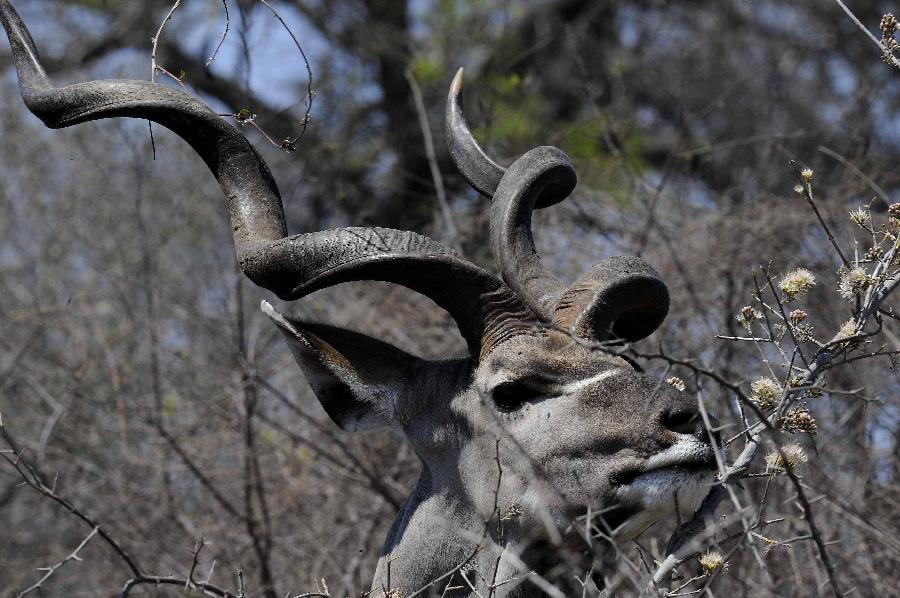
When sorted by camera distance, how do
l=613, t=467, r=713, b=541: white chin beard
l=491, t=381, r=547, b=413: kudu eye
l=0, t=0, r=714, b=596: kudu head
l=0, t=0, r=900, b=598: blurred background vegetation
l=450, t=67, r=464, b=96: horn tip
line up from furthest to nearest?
l=0, t=0, r=900, b=598: blurred background vegetation → l=450, t=67, r=464, b=96: horn tip → l=491, t=381, r=547, b=413: kudu eye → l=0, t=0, r=714, b=596: kudu head → l=613, t=467, r=713, b=541: white chin beard

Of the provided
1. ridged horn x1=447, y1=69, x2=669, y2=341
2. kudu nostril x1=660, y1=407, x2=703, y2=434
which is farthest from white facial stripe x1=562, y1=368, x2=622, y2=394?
kudu nostril x1=660, y1=407, x2=703, y2=434

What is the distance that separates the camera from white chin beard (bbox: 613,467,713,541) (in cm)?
369

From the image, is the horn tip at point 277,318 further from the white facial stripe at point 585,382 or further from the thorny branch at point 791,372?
the thorny branch at point 791,372

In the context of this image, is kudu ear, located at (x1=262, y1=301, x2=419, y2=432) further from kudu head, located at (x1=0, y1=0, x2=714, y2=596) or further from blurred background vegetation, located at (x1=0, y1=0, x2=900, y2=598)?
blurred background vegetation, located at (x1=0, y1=0, x2=900, y2=598)

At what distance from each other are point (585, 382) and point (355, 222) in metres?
4.85

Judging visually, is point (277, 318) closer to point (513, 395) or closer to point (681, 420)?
point (513, 395)

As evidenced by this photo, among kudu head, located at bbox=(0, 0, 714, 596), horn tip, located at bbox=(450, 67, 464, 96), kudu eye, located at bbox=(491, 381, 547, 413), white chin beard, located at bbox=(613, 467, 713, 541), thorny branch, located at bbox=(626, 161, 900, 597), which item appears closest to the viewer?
thorny branch, located at bbox=(626, 161, 900, 597)

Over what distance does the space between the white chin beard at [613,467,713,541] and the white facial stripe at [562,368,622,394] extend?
36cm

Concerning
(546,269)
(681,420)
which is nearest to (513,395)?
(681,420)

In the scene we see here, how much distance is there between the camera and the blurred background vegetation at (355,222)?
7.11m

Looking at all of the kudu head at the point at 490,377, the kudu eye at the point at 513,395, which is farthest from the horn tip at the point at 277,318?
the kudu eye at the point at 513,395

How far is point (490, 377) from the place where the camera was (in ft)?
13.7

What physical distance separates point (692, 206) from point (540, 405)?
515 centimetres

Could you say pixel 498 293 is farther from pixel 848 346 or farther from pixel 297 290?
pixel 848 346
